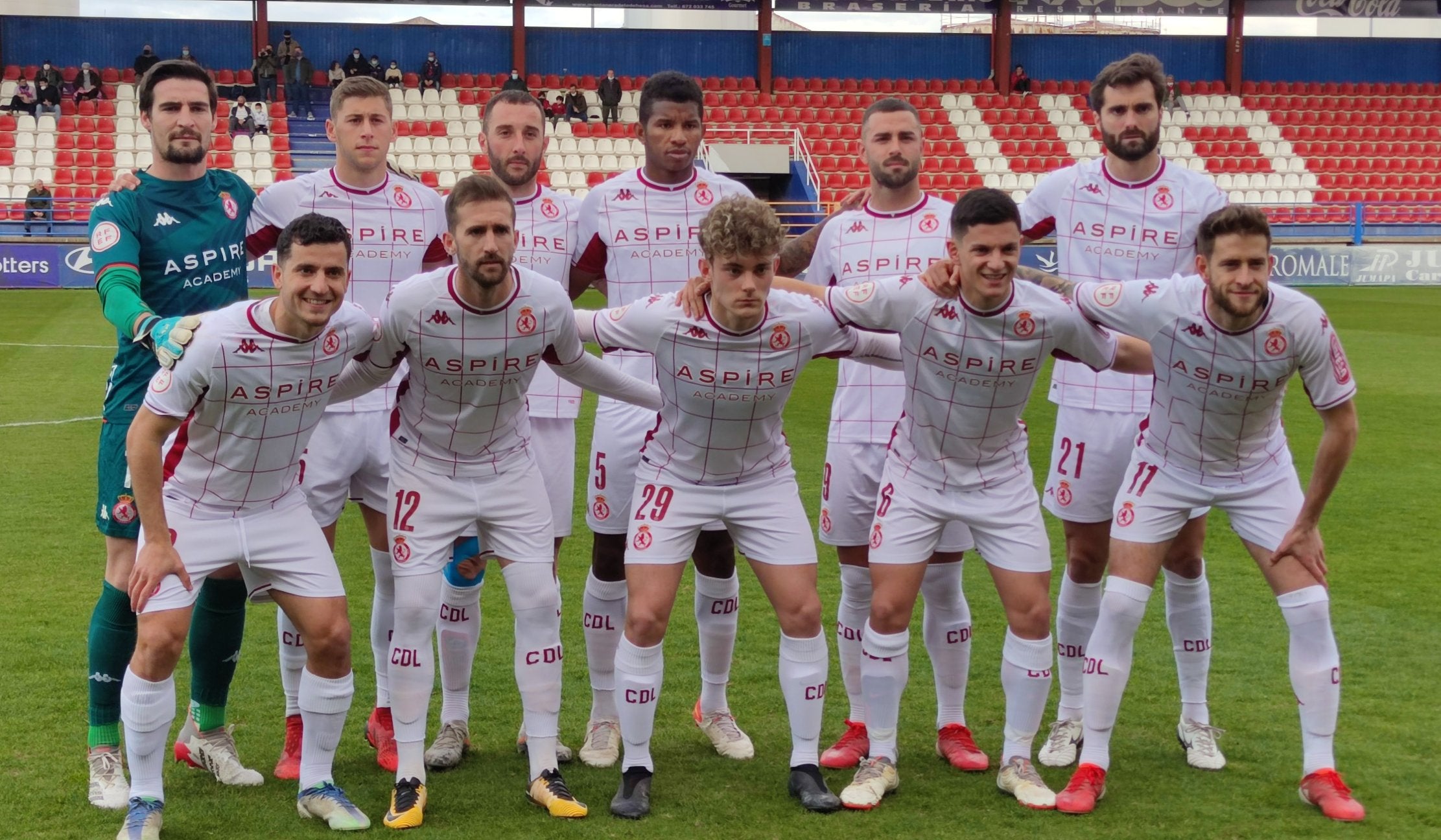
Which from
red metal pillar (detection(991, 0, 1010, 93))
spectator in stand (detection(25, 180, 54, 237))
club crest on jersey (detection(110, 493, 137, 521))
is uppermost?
red metal pillar (detection(991, 0, 1010, 93))

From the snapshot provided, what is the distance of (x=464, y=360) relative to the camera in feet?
14.7

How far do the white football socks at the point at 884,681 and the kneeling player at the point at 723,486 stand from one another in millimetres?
183

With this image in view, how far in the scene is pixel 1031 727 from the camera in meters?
4.68

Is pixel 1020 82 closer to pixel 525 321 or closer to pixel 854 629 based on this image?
pixel 854 629

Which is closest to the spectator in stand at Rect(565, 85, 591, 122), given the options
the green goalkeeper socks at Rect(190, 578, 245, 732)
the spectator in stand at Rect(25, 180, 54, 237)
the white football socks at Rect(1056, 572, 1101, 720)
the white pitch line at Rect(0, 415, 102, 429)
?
the spectator in stand at Rect(25, 180, 54, 237)

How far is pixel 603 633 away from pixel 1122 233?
245cm

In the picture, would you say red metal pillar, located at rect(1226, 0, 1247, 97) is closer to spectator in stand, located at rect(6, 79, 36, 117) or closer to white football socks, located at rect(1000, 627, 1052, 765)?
spectator in stand, located at rect(6, 79, 36, 117)

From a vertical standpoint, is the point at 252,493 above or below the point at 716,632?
above

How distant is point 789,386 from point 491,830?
5.70 feet

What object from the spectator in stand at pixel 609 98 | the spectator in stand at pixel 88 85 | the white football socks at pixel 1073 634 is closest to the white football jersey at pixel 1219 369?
the white football socks at pixel 1073 634

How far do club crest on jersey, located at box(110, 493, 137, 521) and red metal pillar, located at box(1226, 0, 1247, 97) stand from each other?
34.4m

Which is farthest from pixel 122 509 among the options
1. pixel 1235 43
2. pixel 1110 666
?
pixel 1235 43

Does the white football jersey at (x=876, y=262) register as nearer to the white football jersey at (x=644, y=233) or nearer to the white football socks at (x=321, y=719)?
the white football jersey at (x=644, y=233)

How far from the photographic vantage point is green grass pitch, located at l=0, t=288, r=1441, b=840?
14.4 feet
